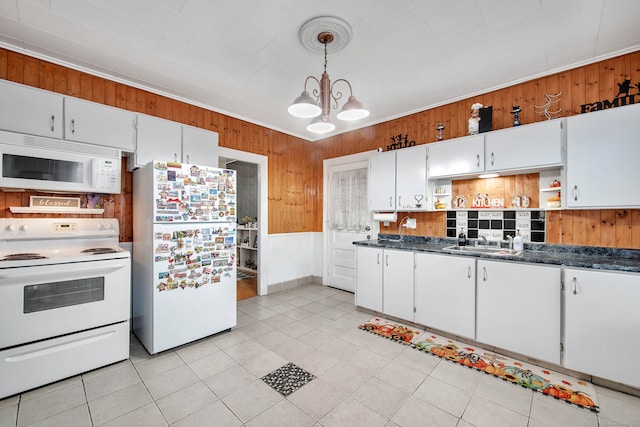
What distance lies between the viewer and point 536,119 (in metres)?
2.93

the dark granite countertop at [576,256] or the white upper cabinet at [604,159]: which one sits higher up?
the white upper cabinet at [604,159]

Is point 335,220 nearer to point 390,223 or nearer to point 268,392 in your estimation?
point 390,223

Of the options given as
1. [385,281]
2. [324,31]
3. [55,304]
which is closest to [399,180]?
[385,281]

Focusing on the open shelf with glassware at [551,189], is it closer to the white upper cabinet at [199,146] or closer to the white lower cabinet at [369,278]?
the white lower cabinet at [369,278]

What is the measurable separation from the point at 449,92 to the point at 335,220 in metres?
2.64

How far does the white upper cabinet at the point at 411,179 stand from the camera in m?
3.46

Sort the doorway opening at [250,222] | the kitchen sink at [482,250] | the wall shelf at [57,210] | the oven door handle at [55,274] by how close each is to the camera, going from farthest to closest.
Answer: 1. the doorway opening at [250,222]
2. the kitchen sink at [482,250]
3. the wall shelf at [57,210]
4. the oven door handle at [55,274]

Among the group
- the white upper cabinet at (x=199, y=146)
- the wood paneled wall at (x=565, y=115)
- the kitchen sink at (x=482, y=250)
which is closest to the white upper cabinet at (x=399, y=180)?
the wood paneled wall at (x=565, y=115)

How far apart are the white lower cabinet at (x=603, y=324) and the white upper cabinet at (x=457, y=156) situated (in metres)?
1.35

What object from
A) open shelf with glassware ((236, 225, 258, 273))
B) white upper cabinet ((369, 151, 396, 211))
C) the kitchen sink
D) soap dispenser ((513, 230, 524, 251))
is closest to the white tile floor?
the kitchen sink

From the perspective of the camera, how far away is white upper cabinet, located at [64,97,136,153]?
99.7 inches

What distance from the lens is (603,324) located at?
6.81ft

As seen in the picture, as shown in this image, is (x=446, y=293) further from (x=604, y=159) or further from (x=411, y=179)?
(x=604, y=159)

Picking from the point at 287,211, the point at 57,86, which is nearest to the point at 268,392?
the point at 287,211
